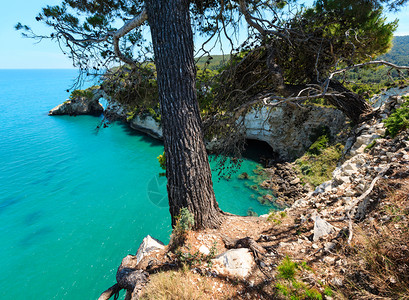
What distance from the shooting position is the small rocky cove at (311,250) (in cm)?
174

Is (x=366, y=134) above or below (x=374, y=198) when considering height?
above

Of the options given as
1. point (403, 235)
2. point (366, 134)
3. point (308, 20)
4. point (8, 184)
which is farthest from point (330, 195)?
point (8, 184)

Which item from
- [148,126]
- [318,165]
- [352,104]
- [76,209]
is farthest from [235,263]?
[148,126]

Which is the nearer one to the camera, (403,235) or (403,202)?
(403,235)

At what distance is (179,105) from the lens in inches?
109

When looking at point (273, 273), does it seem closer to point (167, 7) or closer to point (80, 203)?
point (167, 7)

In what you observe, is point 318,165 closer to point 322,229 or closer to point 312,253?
point 322,229

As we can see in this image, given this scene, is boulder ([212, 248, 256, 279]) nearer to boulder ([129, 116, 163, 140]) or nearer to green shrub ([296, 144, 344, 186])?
green shrub ([296, 144, 344, 186])

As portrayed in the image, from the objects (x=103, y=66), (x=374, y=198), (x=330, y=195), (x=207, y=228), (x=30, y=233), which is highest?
(x=103, y=66)

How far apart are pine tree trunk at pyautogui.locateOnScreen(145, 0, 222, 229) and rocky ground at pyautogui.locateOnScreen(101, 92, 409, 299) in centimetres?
71

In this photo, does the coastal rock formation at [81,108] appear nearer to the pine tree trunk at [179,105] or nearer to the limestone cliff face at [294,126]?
the limestone cliff face at [294,126]

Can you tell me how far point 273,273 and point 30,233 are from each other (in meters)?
12.4

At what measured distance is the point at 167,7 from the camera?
2.59 meters

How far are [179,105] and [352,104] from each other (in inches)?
204
